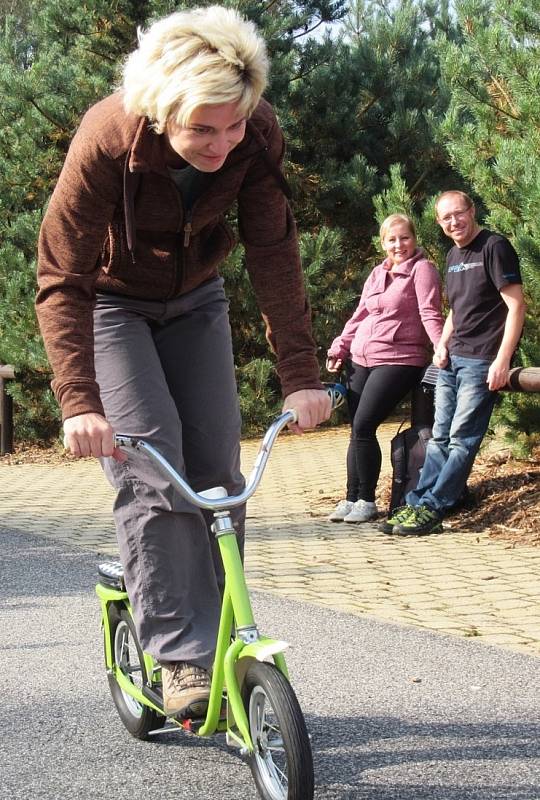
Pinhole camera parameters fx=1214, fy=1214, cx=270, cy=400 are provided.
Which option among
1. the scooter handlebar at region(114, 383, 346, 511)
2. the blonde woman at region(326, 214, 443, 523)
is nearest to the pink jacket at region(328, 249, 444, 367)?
the blonde woman at region(326, 214, 443, 523)

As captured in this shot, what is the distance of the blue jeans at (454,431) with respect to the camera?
24.4ft

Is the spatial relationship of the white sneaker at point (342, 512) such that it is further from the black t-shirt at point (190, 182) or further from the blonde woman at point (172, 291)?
the black t-shirt at point (190, 182)

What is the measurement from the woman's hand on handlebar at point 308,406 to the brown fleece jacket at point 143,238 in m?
0.06

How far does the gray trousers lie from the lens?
3312 mm

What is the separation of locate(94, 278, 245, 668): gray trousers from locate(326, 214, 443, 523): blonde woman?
14.5 feet

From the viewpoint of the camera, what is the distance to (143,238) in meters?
3.34

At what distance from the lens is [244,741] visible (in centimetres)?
293

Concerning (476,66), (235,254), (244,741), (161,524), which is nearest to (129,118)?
(161,524)

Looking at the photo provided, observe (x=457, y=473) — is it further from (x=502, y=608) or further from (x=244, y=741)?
(x=244, y=741)

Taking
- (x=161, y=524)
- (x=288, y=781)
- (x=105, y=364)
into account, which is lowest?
(x=288, y=781)

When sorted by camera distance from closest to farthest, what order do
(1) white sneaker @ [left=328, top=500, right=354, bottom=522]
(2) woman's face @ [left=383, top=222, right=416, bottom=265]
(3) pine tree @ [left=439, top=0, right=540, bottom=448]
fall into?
(3) pine tree @ [left=439, top=0, right=540, bottom=448] < (2) woman's face @ [left=383, top=222, right=416, bottom=265] < (1) white sneaker @ [left=328, top=500, right=354, bottom=522]

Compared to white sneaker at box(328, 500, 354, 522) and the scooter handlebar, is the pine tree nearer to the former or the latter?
white sneaker at box(328, 500, 354, 522)

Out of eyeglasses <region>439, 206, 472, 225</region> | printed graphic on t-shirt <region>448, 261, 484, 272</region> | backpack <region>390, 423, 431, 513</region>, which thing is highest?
eyeglasses <region>439, 206, 472, 225</region>

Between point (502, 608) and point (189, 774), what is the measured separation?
2.53 meters
